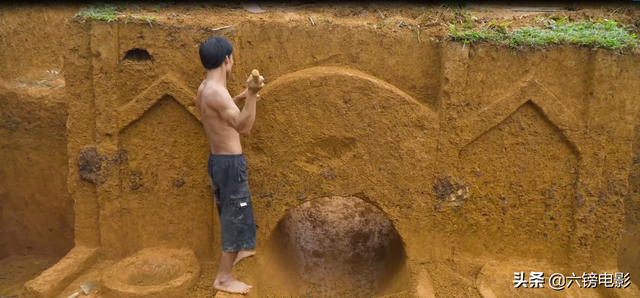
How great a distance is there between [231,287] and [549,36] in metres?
3.02

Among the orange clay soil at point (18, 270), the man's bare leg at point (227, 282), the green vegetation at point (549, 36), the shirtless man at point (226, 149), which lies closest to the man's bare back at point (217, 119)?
the shirtless man at point (226, 149)

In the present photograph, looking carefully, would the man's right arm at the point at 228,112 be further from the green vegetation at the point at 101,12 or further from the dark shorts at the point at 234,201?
the green vegetation at the point at 101,12

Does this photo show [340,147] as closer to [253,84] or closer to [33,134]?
[253,84]

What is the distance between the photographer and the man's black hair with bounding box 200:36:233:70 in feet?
12.2

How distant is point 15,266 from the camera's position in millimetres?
6773

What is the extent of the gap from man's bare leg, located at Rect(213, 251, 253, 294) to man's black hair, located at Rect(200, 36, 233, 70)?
1.43 metres

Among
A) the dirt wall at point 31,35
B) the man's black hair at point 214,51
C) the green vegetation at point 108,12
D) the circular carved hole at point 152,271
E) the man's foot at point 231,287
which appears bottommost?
the man's foot at point 231,287

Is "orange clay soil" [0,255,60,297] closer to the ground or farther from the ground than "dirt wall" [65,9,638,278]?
closer to the ground

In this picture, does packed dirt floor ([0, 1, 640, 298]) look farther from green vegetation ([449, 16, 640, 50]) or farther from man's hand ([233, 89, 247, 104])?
man's hand ([233, 89, 247, 104])

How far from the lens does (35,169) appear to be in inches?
258

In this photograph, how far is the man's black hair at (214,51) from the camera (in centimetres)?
371

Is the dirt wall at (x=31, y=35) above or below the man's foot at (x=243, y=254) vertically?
above

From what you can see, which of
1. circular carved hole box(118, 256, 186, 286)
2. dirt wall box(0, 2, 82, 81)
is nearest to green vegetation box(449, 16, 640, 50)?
circular carved hole box(118, 256, 186, 286)

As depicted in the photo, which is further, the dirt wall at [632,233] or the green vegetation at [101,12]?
the dirt wall at [632,233]
